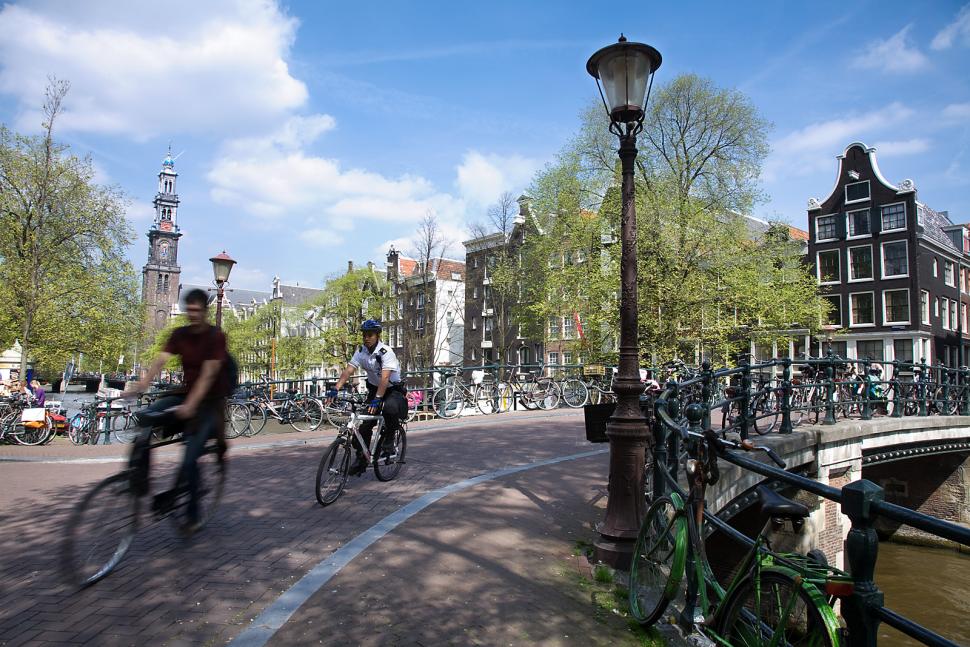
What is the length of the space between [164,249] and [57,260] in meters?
102

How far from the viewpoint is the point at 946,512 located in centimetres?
1761

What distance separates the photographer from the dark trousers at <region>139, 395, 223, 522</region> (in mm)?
4680

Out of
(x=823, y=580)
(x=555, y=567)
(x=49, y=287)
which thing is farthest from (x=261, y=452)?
(x=49, y=287)

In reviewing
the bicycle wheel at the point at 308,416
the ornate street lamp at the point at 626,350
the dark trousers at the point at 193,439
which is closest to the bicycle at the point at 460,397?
the bicycle wheel at the point at 308,416

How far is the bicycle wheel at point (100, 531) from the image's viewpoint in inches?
159

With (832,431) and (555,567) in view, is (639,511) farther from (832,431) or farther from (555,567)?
(832,431)

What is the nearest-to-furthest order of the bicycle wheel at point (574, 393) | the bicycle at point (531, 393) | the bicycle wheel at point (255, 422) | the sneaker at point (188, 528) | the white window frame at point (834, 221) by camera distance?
the sneaker at point (188, 528) → the bicycle wheel at point (255, 422) → the bicycle at point (531, 393) → the bicycle wheel at point (574, 393) → the white window frame at point (834, 221)

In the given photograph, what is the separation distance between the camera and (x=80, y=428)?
15.3 m

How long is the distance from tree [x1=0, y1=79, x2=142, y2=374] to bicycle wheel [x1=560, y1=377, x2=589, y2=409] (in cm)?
1676

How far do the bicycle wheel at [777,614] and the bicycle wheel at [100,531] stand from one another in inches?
150

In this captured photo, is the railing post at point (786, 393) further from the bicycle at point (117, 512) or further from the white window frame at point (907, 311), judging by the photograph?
the white window frame at point (907, 311)

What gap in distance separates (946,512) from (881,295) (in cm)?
2177

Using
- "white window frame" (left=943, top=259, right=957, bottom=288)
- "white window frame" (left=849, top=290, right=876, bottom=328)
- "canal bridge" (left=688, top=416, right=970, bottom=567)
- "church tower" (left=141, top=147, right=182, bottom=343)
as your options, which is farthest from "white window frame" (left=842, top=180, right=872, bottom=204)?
"church tower" (left=141, top=147, right=182, bottom=343)

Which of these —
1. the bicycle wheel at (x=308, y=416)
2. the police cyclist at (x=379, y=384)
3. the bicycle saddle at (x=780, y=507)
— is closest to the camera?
the bicycle saddle at (x=780, y=507)
